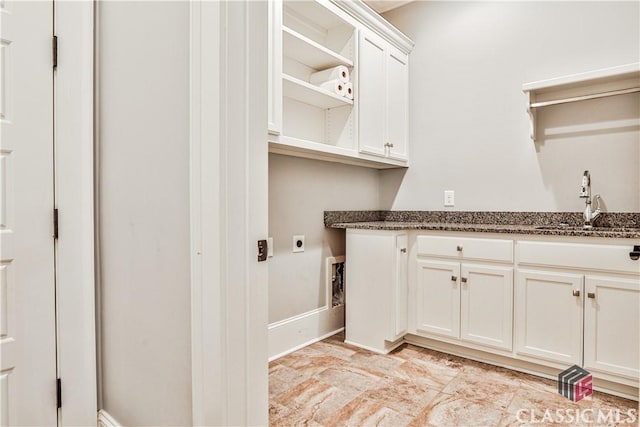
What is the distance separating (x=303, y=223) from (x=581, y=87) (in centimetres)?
193

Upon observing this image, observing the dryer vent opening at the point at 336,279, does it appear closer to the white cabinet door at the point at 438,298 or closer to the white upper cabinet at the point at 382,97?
the white cabinet door at the point at 438,298

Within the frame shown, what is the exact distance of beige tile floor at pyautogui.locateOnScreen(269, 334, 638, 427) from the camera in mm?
1645

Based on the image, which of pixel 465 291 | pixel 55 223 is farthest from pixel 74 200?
pixel 465 291

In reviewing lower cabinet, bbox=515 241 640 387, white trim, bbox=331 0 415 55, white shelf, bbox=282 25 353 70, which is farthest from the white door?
lower cabinet, bbox=515 241 640 387

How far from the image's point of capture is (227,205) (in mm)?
878

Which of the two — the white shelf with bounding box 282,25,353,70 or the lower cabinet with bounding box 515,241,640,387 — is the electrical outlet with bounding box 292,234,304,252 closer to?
the white shelf with bounding box 282,25,353,70

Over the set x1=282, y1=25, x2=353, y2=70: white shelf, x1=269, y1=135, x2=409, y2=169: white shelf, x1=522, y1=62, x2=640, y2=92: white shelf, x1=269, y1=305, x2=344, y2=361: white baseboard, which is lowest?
x1=269, y1=305, x2=344, y2=361: white baseboard

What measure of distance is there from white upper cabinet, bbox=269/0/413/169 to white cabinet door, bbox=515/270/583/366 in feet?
4.19

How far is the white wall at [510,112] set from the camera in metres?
2.24

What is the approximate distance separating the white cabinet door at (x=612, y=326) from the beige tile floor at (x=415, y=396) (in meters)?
0.18

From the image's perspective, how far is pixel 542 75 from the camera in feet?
8.07

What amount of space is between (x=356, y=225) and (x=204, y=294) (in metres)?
1.71

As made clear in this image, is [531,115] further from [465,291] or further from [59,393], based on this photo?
[59,393]

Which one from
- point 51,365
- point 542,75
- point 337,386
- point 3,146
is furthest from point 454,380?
point 3,146
